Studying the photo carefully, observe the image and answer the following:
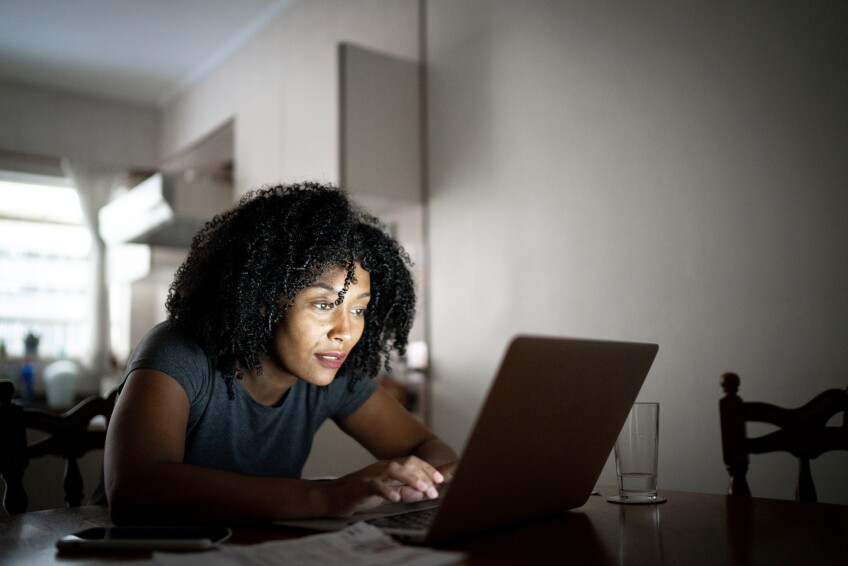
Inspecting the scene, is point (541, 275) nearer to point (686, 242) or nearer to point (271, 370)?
point (686, 242)

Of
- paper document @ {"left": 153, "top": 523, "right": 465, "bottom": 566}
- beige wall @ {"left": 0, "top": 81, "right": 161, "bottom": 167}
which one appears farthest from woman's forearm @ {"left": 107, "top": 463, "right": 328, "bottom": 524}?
beige wall @ {"left": 0, "top": 81, "right": 161, "bottom": 167}

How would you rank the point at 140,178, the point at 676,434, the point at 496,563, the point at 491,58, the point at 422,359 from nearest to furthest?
1. the point at 496,563
2. the point at 676,434
3. the point at 491,58
4. the point at 422,359
5. the point at 140,178

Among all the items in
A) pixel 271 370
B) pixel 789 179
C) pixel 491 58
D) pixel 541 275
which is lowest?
pixel 271 370

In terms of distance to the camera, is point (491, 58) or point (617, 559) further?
point (491, 58)

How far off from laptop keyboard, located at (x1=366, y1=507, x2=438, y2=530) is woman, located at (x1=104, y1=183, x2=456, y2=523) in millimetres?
33

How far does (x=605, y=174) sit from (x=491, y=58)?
29.0 inches

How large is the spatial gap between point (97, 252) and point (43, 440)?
3.84 m

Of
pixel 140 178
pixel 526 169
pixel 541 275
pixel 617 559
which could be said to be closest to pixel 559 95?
pixel 526 169

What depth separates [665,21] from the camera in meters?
2.09

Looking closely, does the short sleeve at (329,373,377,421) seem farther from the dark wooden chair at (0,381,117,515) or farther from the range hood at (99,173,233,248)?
the range hood at (99,173,233,248)

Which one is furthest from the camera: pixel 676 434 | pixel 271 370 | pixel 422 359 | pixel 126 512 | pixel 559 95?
pixel 422 359

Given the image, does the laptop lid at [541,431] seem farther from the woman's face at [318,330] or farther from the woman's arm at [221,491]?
the woman's face at [318,330]

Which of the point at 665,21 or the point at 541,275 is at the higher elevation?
the point at 665,21

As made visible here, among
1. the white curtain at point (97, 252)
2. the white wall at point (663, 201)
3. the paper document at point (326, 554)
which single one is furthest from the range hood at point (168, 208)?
the paper document at point (326, 554)
